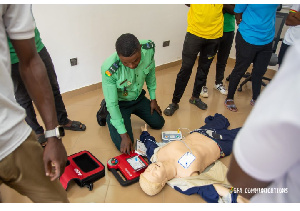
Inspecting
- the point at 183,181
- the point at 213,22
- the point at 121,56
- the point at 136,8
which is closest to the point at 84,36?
the point at 136,8

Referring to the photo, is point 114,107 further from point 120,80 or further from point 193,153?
point 193,153

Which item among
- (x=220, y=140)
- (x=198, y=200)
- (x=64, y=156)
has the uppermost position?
(x=64, y=156)

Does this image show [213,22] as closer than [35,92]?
No

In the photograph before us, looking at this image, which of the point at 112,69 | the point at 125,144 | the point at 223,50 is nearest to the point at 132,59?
the point at 112,69

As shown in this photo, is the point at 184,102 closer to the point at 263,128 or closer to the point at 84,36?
the point at 84,36

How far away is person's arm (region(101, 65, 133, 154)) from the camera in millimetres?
1960

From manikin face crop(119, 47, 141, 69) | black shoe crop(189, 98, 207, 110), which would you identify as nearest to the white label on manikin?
manikin face crop(119, 47, 141, 69)

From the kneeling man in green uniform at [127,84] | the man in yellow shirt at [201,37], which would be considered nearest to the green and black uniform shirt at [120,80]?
the kneeling man in green uniform at [127,84]

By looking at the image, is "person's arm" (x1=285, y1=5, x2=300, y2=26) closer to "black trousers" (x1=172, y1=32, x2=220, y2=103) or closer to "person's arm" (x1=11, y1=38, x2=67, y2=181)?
"black trousers" (x1=172, y1=32, x2=220, y2=103)

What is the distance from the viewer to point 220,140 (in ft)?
7.15

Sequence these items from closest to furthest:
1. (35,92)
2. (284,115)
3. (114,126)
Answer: (284,115) → (35,92) → (114,126)

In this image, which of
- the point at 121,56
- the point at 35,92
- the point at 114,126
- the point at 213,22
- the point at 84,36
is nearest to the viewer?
the point at 35,92

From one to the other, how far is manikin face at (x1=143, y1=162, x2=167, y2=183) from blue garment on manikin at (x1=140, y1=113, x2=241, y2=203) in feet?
0.50

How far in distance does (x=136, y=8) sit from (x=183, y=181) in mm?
2239
